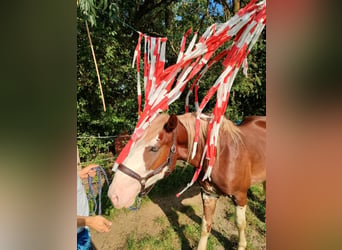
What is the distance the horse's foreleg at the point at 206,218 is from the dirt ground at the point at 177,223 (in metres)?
0.12

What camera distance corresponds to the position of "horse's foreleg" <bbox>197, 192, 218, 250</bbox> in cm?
108

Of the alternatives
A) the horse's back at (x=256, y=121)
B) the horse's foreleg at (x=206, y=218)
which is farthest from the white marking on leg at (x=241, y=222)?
the horse's back at (x=256, y=121)

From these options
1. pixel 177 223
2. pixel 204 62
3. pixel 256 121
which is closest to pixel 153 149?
pixel 204 62

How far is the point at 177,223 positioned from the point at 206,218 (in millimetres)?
387

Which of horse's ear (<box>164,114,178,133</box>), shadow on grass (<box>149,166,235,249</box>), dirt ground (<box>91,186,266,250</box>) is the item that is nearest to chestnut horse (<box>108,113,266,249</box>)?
horse's ear (<box>164,114,178,133</box>)

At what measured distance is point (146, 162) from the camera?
0.84 metres

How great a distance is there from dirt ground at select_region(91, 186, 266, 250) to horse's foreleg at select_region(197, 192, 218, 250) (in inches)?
4.6

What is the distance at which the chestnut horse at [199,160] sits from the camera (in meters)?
0.83

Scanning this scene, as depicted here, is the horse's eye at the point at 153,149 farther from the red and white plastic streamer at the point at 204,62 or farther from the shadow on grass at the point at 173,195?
the shadow on grass at the point at 173,195

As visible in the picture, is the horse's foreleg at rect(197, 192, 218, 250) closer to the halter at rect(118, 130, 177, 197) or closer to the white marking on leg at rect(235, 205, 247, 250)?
the white marking on leg at rect(235, 205, 247, 250)

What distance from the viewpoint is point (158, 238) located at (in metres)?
1.31
